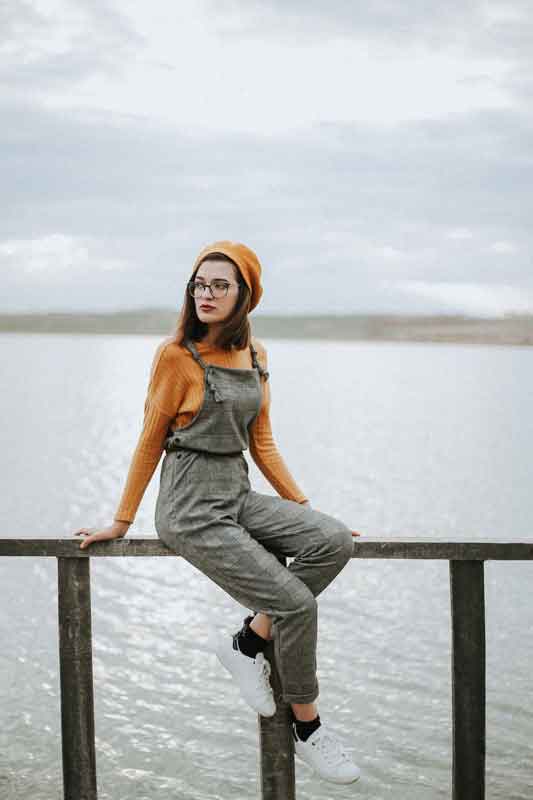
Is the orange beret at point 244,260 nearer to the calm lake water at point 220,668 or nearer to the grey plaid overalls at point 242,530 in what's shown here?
the grey plaid overalls at point 242,530

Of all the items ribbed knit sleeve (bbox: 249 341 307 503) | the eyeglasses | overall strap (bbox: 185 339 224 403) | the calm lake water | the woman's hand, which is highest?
the eyeglasses

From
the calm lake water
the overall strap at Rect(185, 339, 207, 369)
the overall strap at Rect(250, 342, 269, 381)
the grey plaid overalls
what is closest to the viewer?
the grey plaid overalls

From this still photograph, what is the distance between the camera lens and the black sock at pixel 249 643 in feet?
8.17

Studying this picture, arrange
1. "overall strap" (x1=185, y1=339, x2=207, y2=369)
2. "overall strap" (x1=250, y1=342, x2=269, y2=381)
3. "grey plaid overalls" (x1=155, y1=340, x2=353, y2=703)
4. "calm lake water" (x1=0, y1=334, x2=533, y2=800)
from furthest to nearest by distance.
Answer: "calm lake water" (x1=0, y1=334, x2=533, y2=800) → "overall strap" (x1=250, y1=342, x2=269, y2=381) → "overall strap" (x1=185, y1=339, x2=207, y2=369) → "grey plaid overalls" (x1=155, y1=340, x2=353, y2=703)

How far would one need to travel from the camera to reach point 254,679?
2453 millimetres

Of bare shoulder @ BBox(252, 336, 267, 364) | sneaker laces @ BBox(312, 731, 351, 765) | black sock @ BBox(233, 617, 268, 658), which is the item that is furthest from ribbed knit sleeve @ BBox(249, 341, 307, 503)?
sneaker laces @ BBox(312, 731, 351, 765)

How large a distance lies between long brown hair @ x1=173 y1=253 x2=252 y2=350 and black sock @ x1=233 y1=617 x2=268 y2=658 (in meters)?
0.80

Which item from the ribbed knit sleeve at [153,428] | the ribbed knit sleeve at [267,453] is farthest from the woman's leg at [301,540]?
the ribbed knit sleeve at [153,428]

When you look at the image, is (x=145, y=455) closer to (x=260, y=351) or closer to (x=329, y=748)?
(x=260, y=351)

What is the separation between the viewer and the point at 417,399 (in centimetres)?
4256

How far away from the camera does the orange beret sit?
2551mm

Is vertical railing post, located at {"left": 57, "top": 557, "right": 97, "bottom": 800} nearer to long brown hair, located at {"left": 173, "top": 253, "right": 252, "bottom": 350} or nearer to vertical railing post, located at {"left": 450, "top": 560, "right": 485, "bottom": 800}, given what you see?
long brown hair, located at {"left": 173, "top": 253, "right": 252, "bottom": 350}

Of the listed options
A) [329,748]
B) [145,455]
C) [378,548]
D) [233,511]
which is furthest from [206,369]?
[329,748]

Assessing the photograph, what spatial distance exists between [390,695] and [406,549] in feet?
14.1
